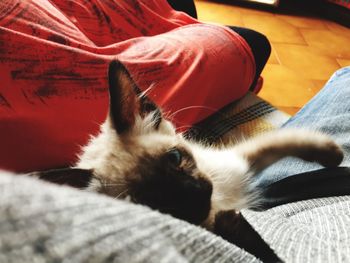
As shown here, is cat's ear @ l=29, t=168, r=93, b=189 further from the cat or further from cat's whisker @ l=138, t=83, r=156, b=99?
cat's whisker @ l=138, t=83, r=156, b=99

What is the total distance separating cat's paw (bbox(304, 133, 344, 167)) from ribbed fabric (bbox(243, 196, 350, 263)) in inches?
5.7

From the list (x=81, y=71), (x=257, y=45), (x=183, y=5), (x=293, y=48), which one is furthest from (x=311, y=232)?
(x=293, y=48)

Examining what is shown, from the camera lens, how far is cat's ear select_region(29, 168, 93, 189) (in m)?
0.54

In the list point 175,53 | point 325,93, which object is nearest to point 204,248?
point 175,53

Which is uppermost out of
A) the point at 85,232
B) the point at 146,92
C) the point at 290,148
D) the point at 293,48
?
the point at 85,232

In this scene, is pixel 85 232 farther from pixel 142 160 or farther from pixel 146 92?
pixel 146 92

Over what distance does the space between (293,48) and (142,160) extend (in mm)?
2138

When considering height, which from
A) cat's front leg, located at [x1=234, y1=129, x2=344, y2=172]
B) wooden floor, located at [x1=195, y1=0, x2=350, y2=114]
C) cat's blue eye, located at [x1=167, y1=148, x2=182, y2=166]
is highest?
cat's blue eye, located at [x1=167, y1=148, x2=182, y2=166]

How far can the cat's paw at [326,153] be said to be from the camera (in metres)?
0.76

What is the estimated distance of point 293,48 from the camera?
2.49 m

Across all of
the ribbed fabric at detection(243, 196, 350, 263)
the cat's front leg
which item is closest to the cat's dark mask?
the ribbed fabric at detection(243, 196, 350, 263)

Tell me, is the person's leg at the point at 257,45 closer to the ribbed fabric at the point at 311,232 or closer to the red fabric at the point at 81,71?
the red fabric at the point at 81,71

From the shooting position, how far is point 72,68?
76cm

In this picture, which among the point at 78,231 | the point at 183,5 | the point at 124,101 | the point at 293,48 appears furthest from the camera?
the point at 293,48
